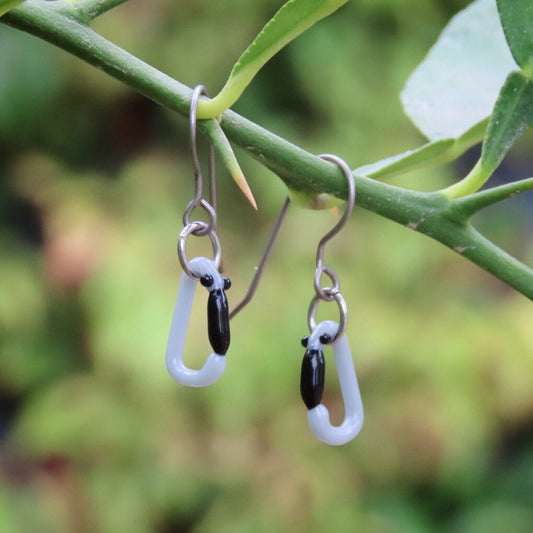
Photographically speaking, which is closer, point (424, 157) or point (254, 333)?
point (424, 157)

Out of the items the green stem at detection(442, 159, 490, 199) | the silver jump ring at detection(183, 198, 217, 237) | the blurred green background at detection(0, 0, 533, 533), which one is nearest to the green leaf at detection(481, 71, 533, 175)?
the green stem at detection(442, 159, 490, 199)

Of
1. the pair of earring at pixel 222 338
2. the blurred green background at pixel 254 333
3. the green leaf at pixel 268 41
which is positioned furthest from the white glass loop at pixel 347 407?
the blurred green background at pixel 254 333

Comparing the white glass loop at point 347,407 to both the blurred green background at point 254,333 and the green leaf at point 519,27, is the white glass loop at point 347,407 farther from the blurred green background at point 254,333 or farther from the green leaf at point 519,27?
the blurred green background at point 254,333

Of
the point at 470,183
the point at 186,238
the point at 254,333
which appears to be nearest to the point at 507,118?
the point at 470,183

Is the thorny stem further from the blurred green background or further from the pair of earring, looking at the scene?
the blurred green background

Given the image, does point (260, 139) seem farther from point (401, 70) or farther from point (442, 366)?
point (401, 70)

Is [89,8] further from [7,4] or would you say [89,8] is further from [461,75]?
[461,75]

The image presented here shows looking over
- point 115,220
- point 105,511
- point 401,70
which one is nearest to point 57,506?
point 105,511
